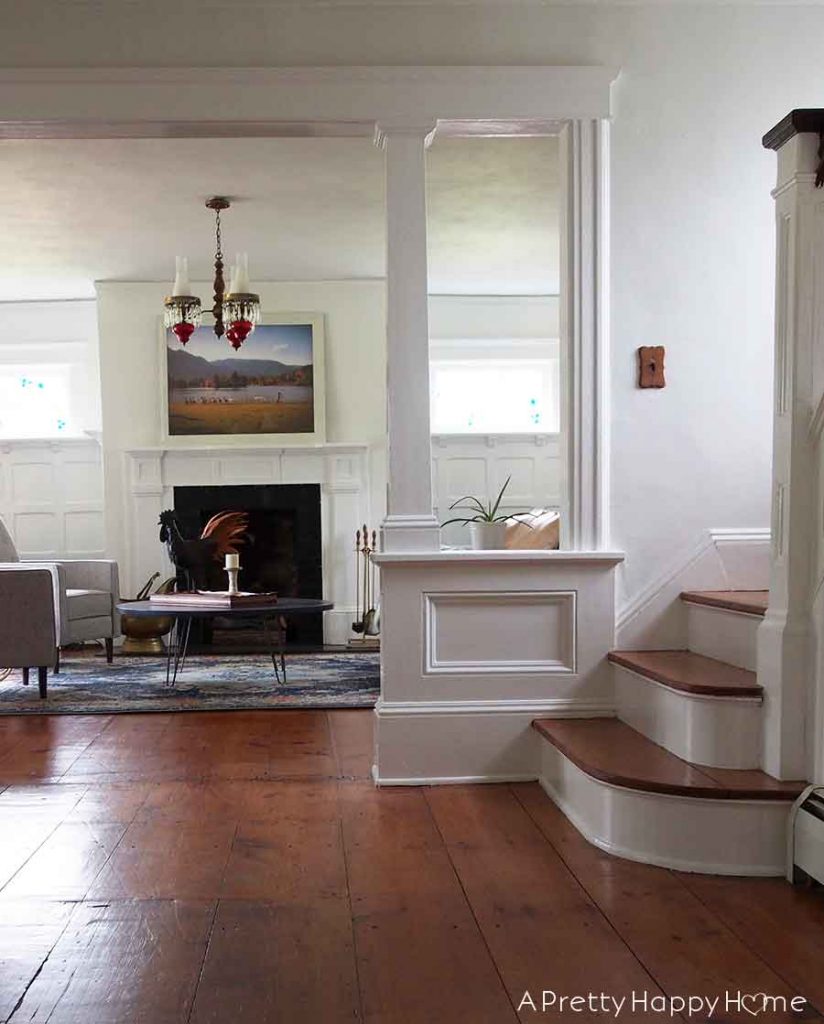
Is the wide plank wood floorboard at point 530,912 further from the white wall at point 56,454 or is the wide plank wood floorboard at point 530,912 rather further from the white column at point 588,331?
the white wall at point 56,454

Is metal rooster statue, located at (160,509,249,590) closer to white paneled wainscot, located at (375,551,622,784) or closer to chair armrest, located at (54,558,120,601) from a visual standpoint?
chair armrest, located at (54,558,120,601)

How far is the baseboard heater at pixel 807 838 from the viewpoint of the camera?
257 cm

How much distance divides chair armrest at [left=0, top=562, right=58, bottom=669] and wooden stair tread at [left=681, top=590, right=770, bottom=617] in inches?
139

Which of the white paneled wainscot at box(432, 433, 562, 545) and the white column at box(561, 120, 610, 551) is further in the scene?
the white paneled wainscot at box(432, 433, 562, 545)

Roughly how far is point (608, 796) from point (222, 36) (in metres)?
2.88

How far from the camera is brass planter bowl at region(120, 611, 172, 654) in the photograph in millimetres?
7617

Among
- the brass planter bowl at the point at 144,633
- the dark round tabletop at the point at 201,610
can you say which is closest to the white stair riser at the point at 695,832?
the dark round tabletop at the point at 201,610

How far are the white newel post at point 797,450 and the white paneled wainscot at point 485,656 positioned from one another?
957 millimetres

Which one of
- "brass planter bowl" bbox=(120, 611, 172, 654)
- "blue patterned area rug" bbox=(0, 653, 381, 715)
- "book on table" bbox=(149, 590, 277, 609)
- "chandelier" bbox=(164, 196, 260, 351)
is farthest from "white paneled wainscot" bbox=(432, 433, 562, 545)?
"chandelier" bbox=(164, 196, 260, 351)

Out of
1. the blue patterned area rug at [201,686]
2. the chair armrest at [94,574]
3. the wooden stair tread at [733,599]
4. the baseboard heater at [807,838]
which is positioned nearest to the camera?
the baseboard heater at [807,838]

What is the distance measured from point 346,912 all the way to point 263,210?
14.9ft

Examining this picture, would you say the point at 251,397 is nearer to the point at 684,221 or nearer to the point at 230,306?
the point at 230,306

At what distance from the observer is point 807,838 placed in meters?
2.63

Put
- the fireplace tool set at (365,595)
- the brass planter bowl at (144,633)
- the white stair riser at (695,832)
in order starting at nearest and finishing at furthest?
1. the white stair riser at (695,832)
2. the brass planter bowl at (144,633)
3. the fireplace tool set at (365,595)
